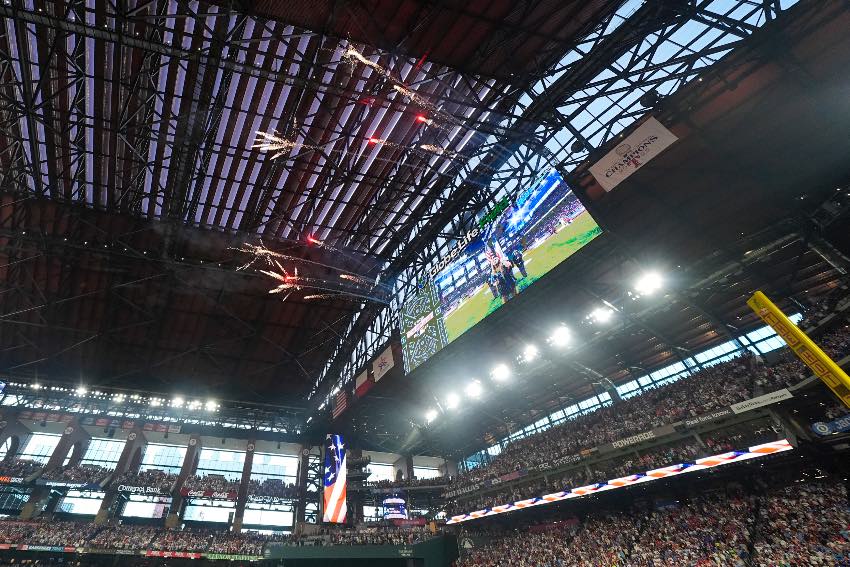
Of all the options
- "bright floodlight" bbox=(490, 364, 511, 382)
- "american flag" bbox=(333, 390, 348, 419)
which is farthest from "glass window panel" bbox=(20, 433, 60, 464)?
"bright floodlight" bbox=(490, 364, 511, 382)

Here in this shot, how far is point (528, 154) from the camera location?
682 inches

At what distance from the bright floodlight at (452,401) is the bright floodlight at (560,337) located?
30.4 feet

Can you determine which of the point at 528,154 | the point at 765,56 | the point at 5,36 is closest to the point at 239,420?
the point at 5,36

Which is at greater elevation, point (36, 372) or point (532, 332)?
point (36, 372)

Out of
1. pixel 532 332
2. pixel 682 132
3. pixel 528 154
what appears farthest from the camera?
pixel 532 332

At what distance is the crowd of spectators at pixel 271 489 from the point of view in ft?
115

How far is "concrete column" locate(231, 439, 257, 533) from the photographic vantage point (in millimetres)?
33312

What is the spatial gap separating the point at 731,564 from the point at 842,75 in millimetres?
16933

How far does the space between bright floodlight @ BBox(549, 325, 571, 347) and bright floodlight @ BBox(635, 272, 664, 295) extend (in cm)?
443

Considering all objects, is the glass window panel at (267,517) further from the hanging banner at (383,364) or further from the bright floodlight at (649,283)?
the bright floodlight at (649,283)

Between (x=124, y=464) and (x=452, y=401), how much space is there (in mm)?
28473

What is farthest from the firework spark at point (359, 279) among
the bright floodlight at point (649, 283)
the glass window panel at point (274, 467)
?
the glass window panel at point (274, 467)

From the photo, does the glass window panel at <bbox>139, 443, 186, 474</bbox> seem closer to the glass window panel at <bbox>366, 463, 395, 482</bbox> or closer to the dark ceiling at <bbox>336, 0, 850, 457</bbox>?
the glass window panel at <bbox>366, 463, 395, 482</bbox>

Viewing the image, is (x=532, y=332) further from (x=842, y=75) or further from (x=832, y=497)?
(x=842, y=75)
